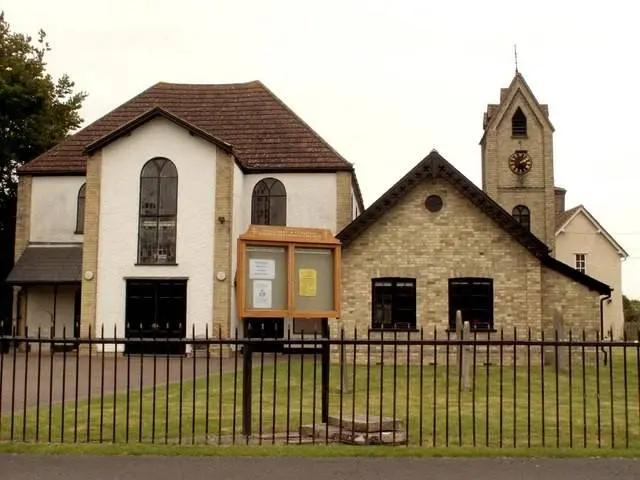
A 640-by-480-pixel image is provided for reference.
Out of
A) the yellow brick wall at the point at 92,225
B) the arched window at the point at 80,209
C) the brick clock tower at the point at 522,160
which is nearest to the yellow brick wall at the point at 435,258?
the yellow brick wall at the point at 92,225

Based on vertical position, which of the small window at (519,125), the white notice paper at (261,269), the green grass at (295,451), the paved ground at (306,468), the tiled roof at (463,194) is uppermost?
the small window at (519,125)

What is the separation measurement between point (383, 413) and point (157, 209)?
16.7 m

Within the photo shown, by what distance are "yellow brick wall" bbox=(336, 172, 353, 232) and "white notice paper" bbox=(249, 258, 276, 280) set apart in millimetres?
16249

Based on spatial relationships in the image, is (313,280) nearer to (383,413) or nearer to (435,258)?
(383,413)

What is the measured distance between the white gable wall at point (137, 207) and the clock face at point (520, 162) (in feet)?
74.4

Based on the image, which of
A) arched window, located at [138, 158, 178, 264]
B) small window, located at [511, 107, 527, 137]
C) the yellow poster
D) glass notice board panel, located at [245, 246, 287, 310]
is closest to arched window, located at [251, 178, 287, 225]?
arched window, located at [138, 158, 178, 264]

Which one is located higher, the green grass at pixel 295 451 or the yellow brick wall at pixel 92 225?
the yellow brick wall at pixel 92 225

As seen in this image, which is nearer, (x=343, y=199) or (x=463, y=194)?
(x=463, y=194)

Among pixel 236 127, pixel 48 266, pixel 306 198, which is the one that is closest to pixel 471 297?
pixel 306 198

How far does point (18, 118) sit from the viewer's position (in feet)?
113

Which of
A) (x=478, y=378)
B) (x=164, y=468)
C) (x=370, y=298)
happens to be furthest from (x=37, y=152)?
(x=164, y=468)

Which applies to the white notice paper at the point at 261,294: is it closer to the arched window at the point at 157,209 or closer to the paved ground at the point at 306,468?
the paved ground at the point at 306,468

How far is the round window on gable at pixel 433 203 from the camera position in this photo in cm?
2266

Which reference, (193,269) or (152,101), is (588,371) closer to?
(193,269)
